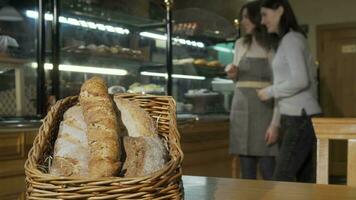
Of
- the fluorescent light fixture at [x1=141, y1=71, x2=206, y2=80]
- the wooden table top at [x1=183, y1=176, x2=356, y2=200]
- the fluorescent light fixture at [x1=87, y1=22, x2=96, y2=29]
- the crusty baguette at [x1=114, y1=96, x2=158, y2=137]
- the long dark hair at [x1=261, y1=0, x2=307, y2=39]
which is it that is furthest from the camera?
the fluorescent light fixture at [x1=141, y1=71, x2=206, y2=80]

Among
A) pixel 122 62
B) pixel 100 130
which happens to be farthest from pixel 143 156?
pixel 122 62

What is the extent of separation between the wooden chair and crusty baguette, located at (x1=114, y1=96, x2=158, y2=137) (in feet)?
2.44

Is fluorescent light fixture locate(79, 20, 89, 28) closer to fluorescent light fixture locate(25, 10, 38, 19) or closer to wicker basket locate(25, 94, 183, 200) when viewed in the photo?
fluorescent light fixture locate(25, 10, 38, 19)

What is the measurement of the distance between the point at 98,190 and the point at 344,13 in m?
5.98

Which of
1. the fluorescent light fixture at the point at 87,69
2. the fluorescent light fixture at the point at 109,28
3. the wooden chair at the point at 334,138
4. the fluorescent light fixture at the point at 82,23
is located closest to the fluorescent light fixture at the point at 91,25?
the fluorescent light fixture at the point at 82,23

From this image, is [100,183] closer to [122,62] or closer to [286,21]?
[286,21]

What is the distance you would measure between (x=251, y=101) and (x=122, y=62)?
2.81 ft

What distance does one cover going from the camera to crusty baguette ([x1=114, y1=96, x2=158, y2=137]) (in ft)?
2.67

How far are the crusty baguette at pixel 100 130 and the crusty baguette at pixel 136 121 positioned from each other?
8cm

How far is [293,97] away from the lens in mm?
2352

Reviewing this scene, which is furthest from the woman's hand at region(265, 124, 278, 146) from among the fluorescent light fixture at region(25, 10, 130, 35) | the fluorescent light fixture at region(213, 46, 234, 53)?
the fluorescent light fixture at region(213, 46, 234, 53)

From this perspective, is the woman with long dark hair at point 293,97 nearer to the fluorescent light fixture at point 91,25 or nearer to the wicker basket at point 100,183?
the fluorescent light fixture at point 91,25

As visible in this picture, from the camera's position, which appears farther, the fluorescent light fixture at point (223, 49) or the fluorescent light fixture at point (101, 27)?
the fluorescent light fixture at point (223, 49)

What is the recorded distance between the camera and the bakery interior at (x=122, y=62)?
2182 millimetres
